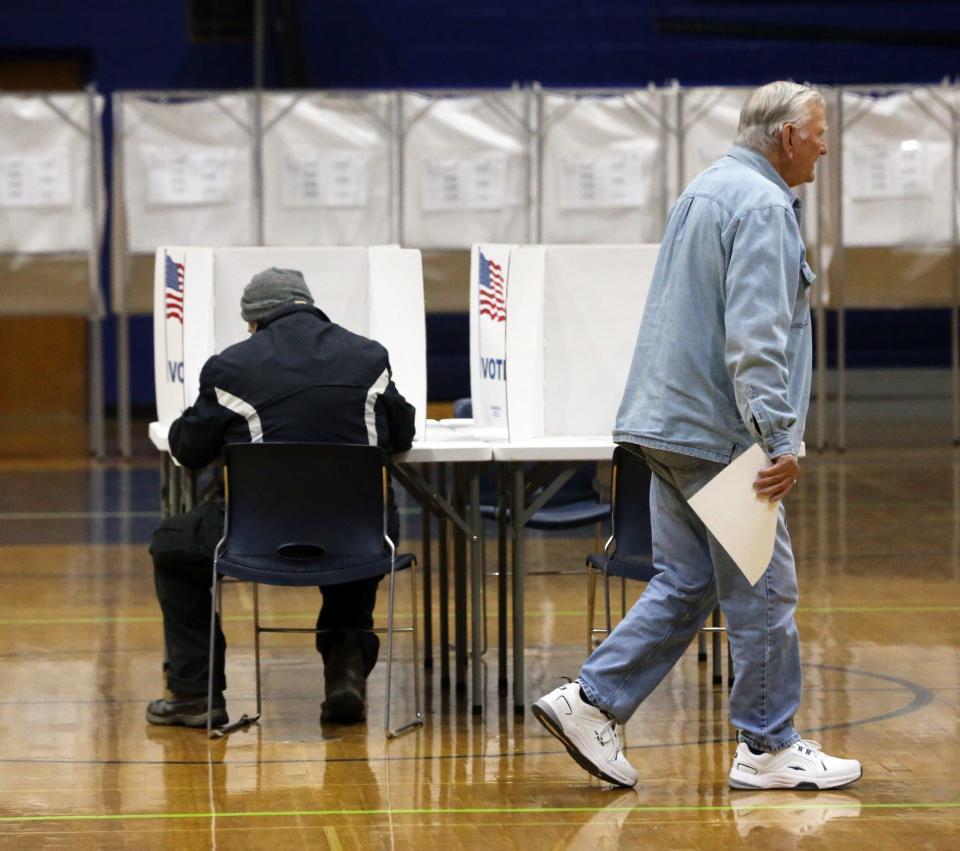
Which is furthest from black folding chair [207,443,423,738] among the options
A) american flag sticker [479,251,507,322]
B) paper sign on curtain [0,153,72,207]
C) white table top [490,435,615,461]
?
paper sign on curtain [0,153,72,207]

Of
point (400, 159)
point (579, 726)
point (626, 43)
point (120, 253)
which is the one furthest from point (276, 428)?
point (626, 43)

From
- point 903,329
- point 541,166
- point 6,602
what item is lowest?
point 6,602

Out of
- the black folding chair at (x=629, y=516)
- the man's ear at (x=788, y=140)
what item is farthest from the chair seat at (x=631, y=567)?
the man's ear at (x=788, y=140)

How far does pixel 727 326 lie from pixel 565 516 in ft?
7.02

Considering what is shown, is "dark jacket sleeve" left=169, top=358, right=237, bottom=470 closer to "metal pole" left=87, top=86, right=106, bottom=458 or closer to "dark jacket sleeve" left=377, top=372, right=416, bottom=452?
"dark jacket sleeve" left=377, top=372, right=416, bottom=452

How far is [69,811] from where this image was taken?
3.53 metres

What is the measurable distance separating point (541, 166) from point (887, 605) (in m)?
4.76

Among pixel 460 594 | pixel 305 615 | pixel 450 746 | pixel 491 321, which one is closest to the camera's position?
pixel 450 746

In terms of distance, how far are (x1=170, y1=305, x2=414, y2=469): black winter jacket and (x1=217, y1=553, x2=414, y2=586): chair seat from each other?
269mm

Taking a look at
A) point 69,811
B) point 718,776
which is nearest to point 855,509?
point 718,776

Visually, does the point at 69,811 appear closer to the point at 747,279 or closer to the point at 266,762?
the point at 266,762

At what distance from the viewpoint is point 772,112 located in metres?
3.49

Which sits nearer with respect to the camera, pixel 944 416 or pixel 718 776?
pixel 718 776

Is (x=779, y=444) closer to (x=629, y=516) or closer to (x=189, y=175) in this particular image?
(x=629, y=516)
